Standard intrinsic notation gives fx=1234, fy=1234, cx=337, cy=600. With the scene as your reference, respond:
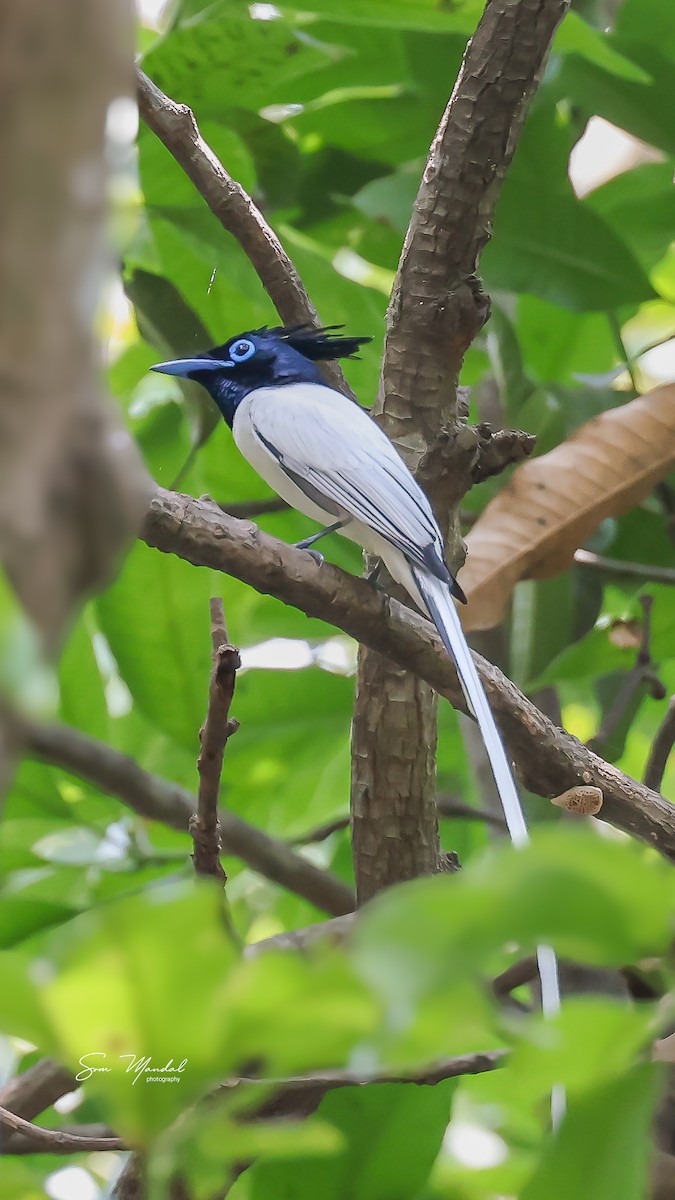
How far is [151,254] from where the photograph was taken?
1943mm

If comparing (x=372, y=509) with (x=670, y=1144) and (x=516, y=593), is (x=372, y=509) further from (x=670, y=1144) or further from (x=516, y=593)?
(x=670, y=1144)

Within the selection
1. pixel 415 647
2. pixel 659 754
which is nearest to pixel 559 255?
pixel 659 754

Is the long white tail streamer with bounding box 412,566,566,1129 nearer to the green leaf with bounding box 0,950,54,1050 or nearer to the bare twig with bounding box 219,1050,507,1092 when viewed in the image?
the bare twig with bounding box 219,1050,507,1092

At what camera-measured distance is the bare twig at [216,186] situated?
1.40 metres

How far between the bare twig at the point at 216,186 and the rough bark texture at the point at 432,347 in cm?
19

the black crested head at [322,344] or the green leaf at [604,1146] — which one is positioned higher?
the black crested head at [322,344]

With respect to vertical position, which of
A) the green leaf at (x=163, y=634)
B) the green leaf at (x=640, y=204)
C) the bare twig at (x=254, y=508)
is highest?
the green leaf at (x=640, y=204)

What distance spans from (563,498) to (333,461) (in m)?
0.34

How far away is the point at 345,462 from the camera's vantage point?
151cm

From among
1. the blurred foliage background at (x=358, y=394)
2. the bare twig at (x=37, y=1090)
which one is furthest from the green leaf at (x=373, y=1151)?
the bare twig at (x=37, y=1090)

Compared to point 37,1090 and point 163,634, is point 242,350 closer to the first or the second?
point 163,634

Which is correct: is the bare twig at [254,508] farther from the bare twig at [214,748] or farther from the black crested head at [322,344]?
the bare twig at [214,748]

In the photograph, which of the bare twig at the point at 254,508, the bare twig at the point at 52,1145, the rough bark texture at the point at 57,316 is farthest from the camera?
the bare twig at the point at 254,508

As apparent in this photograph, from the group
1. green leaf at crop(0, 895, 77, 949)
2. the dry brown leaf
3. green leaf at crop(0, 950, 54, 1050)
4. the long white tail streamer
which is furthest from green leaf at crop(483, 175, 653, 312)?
green leaf at crop(0, 950, 54, 1050)
